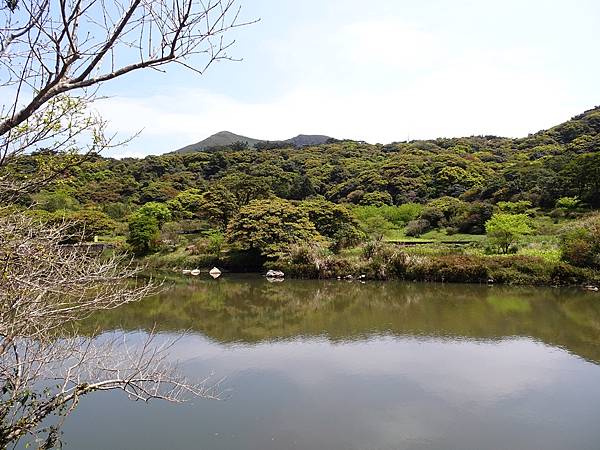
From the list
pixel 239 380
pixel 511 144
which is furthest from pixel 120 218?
pixel 511 144

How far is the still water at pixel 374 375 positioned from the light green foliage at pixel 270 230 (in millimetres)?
6891

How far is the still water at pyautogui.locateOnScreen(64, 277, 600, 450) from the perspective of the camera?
6.49 m

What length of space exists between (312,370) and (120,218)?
1123 inches

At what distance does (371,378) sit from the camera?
28.6 ft

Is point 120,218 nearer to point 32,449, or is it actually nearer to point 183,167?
point 183,167

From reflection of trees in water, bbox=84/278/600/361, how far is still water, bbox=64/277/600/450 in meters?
0.06

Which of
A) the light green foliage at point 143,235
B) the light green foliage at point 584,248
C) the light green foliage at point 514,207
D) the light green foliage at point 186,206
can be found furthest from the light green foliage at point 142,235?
the light green foliage at point 584,248

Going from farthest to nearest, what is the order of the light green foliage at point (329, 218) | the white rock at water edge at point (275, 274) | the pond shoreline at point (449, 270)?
the light green foliage at point (329, 218) < the white rock at water edge at point (275, 274) < the pond shoreline at point (449, 270)

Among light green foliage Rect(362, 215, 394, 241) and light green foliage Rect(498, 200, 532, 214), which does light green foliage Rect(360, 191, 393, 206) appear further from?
light green foliage Rect(498, 200, 532, 214)

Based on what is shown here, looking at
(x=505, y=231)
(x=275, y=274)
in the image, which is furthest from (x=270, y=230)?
(x=505, y=231)

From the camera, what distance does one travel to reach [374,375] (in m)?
8.88

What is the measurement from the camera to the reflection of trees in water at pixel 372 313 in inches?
481

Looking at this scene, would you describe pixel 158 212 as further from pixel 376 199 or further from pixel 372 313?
pixel 372 313

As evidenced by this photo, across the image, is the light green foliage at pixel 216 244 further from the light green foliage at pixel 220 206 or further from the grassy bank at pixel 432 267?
the grassy bank at pixel 432 267
